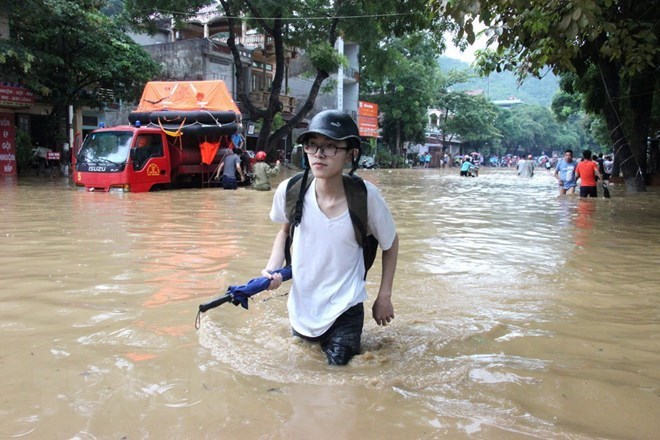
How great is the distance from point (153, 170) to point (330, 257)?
1294cm

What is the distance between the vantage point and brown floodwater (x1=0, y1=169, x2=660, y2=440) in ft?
7.94

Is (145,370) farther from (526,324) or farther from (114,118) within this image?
(114,118)

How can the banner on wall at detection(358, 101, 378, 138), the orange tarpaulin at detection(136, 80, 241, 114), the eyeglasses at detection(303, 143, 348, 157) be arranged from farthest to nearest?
1. the banner on wall at detection(358, 101, 378, 138)
2. the orange tarpaulin at detection(136, 80, 241, 114)
3. the eyeglasses at detection(303, 143, 348, 157)

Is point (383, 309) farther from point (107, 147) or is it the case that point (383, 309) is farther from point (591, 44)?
point (107, 147)

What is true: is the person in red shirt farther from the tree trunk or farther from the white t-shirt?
the white t-shirt

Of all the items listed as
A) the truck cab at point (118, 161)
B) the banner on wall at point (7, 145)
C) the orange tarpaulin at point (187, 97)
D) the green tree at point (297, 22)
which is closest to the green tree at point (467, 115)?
the green tree at point (297, 22)

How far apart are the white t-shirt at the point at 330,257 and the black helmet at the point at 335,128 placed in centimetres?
27

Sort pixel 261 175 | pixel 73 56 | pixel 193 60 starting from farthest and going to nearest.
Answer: pixel 193 60 → pixel 73 56 → pixel 261 175

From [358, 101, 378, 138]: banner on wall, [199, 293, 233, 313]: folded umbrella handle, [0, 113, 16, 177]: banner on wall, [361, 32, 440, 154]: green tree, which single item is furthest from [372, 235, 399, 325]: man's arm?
[358, 101, 378, 138]: banner on wall

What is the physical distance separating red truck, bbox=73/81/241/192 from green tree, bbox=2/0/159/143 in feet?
10.7

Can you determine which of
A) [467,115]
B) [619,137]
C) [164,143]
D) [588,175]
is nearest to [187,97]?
[164,143]

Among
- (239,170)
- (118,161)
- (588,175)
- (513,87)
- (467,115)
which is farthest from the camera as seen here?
(513,87)

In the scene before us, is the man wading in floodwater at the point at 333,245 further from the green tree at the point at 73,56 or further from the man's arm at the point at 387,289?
the green tree at the point at 73,56

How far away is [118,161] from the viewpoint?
14.1 metres
